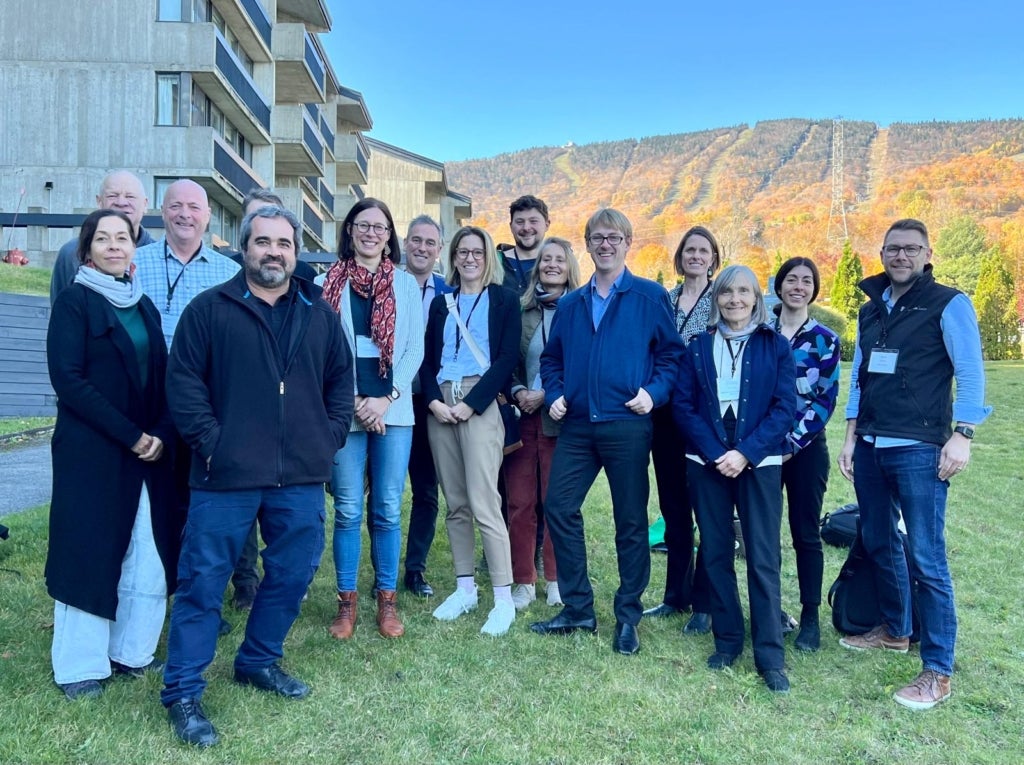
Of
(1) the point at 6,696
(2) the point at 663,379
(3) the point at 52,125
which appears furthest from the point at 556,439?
(3) the point at 52,125

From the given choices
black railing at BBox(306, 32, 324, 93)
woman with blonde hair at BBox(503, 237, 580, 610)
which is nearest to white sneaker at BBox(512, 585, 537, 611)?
woman with blonde hair at BBox(503, 237, 580, 610)

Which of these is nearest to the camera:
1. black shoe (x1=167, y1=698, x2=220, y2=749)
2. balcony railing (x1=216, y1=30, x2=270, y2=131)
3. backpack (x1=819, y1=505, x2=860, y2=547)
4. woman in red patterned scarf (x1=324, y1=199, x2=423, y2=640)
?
black shoe (x1=167, y1=698, x2=220, y2=749)

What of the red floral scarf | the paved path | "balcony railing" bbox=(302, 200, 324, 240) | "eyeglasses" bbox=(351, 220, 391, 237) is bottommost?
the paved path

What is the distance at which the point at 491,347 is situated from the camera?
4977 mm

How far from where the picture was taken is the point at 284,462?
3.62 meters

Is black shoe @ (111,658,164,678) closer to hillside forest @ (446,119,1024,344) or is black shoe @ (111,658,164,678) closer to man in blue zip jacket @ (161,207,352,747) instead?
man in blue zip jacket @ (161,207,352,747)

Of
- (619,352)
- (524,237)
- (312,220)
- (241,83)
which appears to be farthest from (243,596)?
(312,220)

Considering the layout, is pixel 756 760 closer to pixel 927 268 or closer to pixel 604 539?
pixel 927 268

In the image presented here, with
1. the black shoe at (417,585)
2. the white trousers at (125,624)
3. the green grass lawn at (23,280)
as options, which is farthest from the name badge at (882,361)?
the green grass lawn at (23,280)

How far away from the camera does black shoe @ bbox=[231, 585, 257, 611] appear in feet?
16.3

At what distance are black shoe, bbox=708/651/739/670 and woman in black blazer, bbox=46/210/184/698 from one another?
2897 mm

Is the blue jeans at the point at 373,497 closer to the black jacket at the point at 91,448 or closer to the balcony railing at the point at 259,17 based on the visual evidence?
the black jacket at the point at 91,448

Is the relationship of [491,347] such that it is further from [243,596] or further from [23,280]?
[23,280]

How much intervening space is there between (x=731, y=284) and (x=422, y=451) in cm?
237
